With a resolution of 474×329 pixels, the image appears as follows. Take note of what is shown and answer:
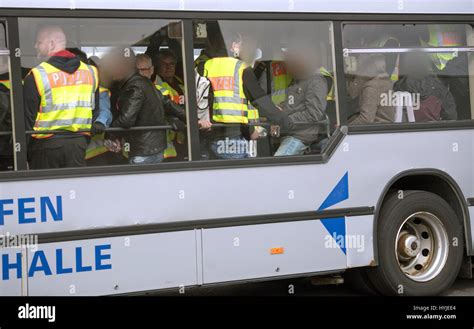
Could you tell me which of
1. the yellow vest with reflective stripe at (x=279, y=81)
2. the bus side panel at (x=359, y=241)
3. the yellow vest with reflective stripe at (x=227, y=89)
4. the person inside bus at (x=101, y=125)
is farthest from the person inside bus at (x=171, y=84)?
the bus side panel at (x=359, y=241)

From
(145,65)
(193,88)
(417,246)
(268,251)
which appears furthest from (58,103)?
(417,246)

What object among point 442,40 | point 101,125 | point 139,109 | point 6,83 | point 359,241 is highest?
point 442,40

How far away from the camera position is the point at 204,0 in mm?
6008

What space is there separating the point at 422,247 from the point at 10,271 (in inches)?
148

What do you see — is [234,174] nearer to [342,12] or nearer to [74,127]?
[74,127]

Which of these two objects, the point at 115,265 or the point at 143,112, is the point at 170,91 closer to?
the point at 143,112

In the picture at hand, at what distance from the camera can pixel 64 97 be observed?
566cm

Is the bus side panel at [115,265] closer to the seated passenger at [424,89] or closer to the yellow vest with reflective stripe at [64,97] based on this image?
the yellow vest with reflective stripe at [64,97]

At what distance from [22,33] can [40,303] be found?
2006mm

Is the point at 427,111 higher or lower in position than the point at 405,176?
higher

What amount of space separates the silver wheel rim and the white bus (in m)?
0.01

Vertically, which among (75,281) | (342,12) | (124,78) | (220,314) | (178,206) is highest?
(342,12)

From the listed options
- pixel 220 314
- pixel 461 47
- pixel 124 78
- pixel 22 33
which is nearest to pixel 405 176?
pixel 461 47

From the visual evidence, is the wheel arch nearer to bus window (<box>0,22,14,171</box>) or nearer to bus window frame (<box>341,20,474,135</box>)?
bus window frame (<box>341,20,474,135</box>)
